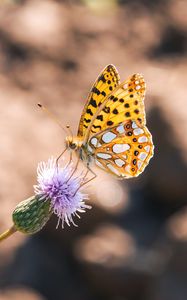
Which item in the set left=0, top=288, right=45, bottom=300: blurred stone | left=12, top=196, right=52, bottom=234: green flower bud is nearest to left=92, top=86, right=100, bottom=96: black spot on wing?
left=12, top=196, right=52, bottom=234: green flower bud

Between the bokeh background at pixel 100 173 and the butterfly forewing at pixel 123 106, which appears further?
the bokeh background at pixel 100 173

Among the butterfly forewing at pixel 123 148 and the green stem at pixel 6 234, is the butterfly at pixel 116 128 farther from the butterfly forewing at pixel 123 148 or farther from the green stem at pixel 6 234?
the green stem at pixel 6 234

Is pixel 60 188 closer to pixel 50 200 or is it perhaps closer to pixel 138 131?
pixel 50 200

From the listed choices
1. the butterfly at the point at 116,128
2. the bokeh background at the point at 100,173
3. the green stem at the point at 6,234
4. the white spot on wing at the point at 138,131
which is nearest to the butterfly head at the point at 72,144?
the butterfly at the point at 116,128

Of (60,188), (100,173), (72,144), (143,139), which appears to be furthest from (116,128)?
(100,173)

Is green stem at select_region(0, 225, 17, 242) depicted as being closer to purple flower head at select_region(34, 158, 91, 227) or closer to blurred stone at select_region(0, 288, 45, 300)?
purple flower head at select_region(34, 158, 91, 227)

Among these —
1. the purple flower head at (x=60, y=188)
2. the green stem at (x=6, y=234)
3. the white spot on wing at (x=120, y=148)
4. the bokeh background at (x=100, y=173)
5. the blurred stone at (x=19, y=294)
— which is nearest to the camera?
the green stem at (x=6, y=234)

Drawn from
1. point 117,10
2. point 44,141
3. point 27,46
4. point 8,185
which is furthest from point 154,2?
point 8,185

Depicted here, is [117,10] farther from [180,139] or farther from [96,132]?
[96,132]
